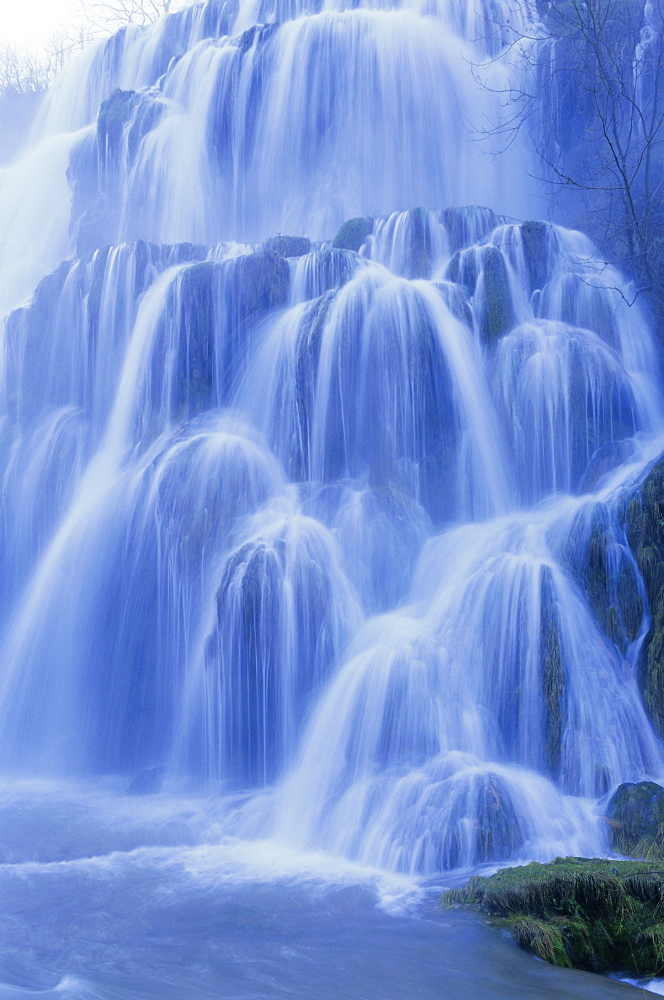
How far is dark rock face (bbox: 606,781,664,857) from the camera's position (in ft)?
21.4

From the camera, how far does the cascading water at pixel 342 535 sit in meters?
7.73

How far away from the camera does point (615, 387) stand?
11023 mm

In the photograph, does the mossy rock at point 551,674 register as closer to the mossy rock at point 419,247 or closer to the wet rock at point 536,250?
the wet rock at point 536,250

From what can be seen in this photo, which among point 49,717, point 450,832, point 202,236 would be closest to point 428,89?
point 202,236

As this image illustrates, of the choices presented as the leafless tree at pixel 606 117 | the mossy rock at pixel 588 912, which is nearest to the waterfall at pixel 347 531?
the leafless tree at pixel 606 117

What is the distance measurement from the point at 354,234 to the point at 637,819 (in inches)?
392

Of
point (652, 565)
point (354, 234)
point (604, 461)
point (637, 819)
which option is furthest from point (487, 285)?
point (637, 819)

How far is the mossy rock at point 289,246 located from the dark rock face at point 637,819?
9.24 meters

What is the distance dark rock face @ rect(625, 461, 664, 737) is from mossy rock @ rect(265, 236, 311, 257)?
22.8 feet

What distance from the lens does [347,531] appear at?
33.5 ft

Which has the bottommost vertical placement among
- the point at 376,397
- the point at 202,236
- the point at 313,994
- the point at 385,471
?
the point at 313,994

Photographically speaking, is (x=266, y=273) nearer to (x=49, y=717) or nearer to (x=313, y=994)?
(x=49, y=717)

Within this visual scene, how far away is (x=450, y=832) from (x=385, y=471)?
5049 millimetres

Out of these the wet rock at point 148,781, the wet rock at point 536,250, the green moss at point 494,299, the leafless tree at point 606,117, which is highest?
the leafless tree at point 606,117
